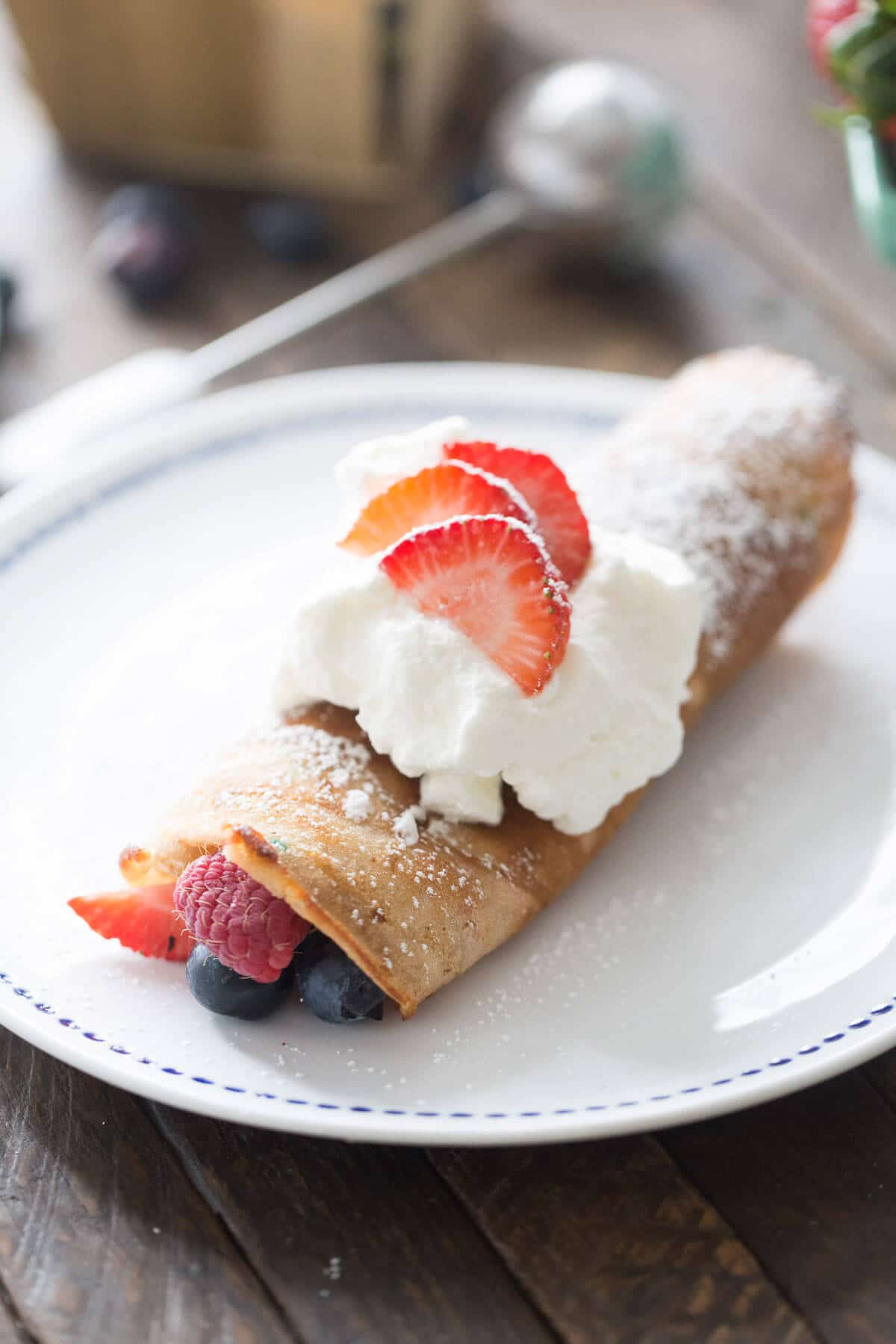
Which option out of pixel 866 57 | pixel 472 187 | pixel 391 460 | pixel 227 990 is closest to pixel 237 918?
pixel 227 990

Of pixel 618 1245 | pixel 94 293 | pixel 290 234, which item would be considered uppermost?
pixel 94 293

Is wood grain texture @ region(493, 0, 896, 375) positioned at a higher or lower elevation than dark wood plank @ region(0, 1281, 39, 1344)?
lower

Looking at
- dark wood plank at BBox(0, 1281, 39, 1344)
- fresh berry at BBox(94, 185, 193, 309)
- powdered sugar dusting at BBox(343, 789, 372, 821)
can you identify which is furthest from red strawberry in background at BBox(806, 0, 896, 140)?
dark wood plank at BBox(0, 1281, 39, 1344)

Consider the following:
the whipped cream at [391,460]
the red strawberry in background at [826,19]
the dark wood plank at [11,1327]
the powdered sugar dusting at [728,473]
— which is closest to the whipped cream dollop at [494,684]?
the whipped cream at [391,460]

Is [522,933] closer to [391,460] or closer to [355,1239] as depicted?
[355,1239]

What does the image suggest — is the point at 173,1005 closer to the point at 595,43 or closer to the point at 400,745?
the point at 400,745

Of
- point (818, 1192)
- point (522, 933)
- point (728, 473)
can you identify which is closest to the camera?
point (818, 1192)

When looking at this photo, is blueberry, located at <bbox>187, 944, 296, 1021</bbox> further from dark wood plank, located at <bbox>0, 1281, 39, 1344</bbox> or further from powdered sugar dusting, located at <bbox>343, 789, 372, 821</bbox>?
dark wood plank, located at <bbox>0, 1281, 39, 1344</bbox>
